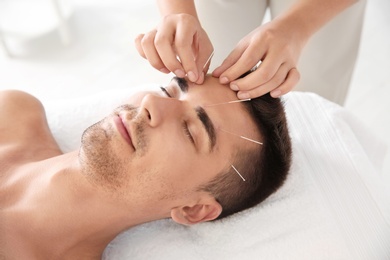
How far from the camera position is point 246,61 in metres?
1.21

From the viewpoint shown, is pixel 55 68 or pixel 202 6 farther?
pixel 55 68

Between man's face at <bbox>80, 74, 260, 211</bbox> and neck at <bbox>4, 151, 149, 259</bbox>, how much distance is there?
86 mm

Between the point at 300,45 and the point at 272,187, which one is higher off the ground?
the point at 300,45

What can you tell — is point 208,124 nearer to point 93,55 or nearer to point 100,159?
point 100,159

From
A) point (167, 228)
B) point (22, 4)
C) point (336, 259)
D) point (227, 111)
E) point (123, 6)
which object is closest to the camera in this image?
point (227, 111)

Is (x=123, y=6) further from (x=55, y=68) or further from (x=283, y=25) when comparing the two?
(x=283, y=25)

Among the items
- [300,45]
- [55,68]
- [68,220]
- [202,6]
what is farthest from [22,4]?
[300,45]

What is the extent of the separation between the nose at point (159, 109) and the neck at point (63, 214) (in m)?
0.30

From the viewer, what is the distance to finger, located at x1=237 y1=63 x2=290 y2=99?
121cm

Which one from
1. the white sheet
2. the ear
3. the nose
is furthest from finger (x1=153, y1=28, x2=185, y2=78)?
the white sheet

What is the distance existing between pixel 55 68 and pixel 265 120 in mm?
1915

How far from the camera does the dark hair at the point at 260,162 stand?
1341mm

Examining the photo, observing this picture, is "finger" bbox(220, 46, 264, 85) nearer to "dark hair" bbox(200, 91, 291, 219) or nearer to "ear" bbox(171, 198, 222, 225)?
"dark hair" bbox(200, 91, 291, 219)

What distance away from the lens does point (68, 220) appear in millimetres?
1368
